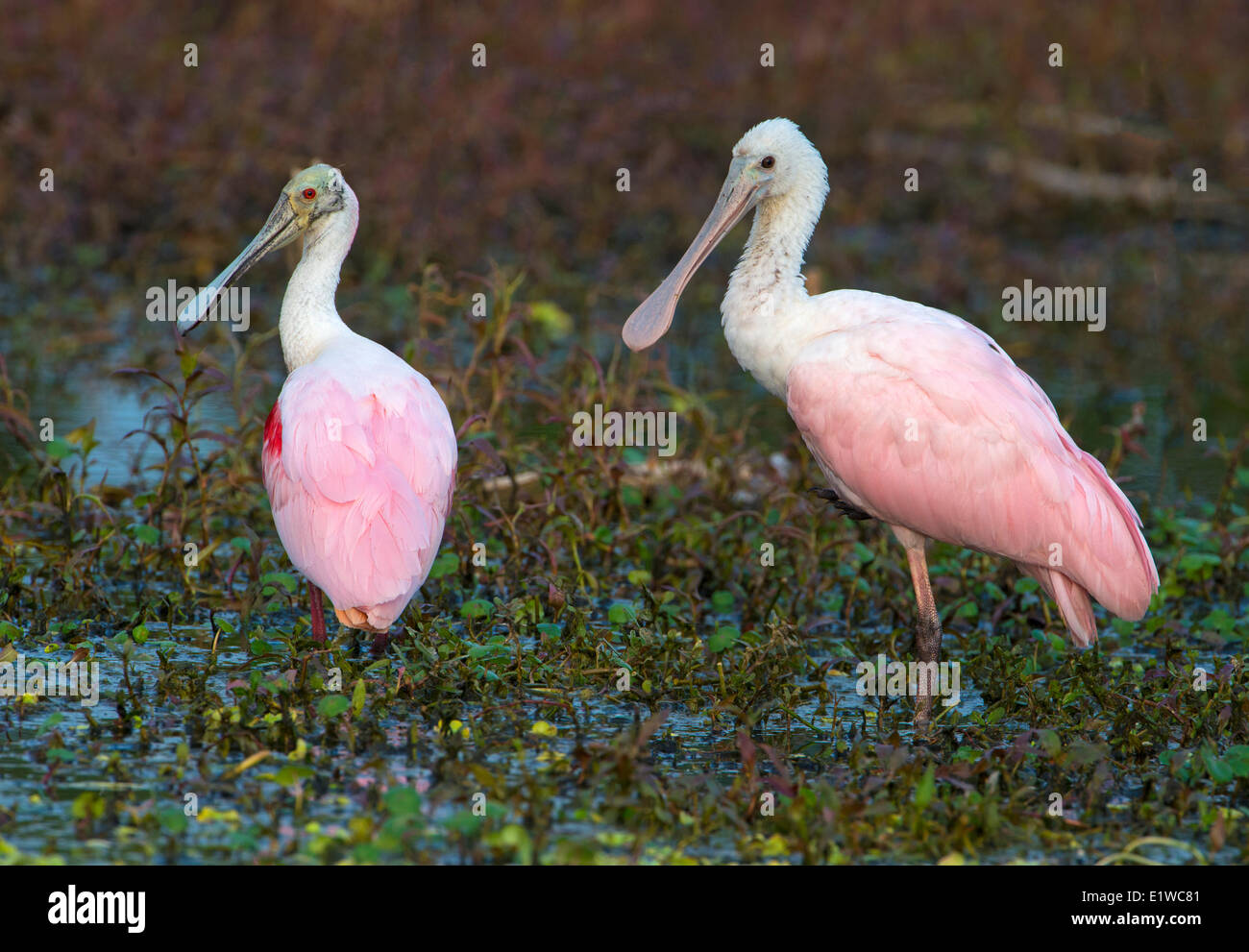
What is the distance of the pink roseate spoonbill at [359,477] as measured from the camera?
527 centimetres

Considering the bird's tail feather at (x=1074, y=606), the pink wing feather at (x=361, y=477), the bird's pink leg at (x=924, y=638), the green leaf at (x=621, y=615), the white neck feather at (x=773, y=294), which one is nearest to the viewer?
the pink wing feather at (x=361, y=477)

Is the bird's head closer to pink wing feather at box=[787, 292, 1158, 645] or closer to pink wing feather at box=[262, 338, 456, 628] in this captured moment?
pink wing feather at box=[787, 292, 1158, 645]

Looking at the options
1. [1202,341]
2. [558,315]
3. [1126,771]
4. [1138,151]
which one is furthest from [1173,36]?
[1126,771]

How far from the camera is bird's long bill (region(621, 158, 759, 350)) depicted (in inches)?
253

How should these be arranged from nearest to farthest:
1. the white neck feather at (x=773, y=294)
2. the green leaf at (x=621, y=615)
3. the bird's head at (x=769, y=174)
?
the green leaf at (x=621, y=615)
the white neck feather at (x=773, y=294)
the bird's head at (x=769, y=174)

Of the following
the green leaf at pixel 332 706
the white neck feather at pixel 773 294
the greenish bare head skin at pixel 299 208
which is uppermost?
the greenish bare head skin at pixel 299 208

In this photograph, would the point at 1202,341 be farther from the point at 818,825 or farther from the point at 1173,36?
the point at 818,825

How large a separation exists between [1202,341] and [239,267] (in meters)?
7.02

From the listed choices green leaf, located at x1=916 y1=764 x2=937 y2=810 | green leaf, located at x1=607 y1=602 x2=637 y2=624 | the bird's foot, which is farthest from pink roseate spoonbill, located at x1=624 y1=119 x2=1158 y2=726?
green leaf, located at x1=916 y1=764 x2=937 y2=810

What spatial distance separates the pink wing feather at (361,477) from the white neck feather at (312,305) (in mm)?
419

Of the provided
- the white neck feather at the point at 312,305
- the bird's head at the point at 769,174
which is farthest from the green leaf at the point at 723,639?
the white neck feather at the point at 312,305

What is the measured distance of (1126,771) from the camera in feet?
16.9

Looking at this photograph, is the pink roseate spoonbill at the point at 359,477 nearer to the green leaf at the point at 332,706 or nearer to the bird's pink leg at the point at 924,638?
the green leaf at the point at 332,706

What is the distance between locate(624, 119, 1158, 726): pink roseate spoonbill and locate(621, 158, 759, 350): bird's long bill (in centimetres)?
50
